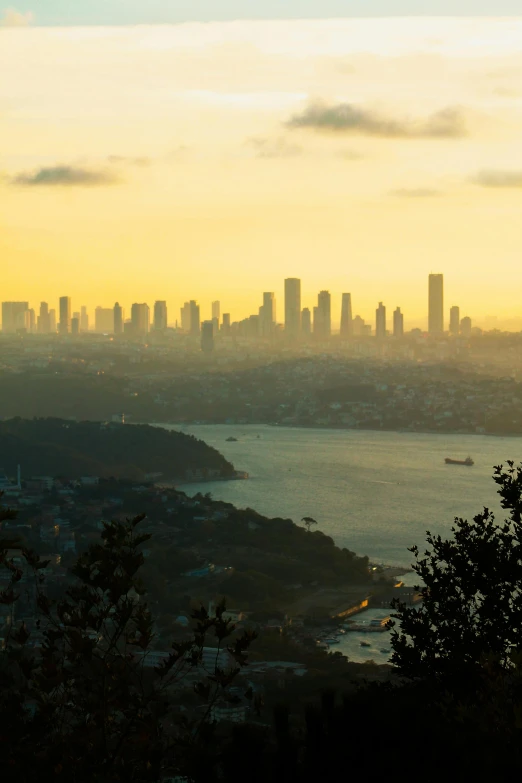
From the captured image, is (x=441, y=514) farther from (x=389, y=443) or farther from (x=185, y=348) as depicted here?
(x=185, y=348)

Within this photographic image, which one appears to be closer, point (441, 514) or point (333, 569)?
point (333, 569)

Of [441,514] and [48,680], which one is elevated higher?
[48,680]

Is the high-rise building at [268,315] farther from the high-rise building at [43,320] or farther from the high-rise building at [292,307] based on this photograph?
the high-rise building at [43,320]

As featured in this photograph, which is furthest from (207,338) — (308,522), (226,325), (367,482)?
(308,522)

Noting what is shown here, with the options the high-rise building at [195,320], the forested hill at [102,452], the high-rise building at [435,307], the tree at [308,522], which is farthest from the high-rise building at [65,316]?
the tree at [308,522]

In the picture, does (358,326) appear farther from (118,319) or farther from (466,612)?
(466,612)

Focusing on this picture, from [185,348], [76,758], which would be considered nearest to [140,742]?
[76,758]
